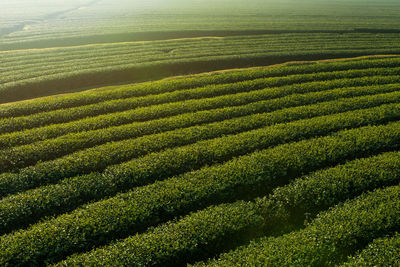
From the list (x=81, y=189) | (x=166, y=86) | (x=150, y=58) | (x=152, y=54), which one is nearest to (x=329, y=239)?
(x=81, y=189)

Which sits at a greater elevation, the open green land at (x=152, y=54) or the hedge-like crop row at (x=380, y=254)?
the open green land at (x=152, y=54)

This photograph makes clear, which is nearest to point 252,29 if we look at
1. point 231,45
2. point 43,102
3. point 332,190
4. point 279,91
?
point 231,45

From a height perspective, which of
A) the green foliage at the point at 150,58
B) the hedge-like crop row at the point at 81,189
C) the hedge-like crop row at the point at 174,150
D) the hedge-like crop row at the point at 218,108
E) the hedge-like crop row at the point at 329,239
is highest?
the green foliage at the point at 150,58

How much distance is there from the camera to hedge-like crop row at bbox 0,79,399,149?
19.2m

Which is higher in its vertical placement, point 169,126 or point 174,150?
point 169,126

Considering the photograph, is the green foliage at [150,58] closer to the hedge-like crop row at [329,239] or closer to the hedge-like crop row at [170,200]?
the hedge-like crop row at [170,200]

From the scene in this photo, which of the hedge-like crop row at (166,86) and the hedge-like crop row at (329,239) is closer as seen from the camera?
the hedge-like crop row at (329,239)

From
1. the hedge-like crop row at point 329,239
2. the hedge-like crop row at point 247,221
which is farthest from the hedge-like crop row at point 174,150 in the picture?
the hedge-like crop row at point 329,239

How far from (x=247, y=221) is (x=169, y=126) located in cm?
1053

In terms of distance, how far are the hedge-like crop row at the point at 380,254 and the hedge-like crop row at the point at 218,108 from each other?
13.5m

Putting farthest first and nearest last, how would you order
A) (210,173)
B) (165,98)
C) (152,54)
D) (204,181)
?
(152,54)
(165,98)
(210,173)
(204,181)

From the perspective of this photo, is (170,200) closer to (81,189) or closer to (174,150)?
(174,150)

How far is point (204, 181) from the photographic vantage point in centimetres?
1390

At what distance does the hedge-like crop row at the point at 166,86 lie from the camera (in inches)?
949
